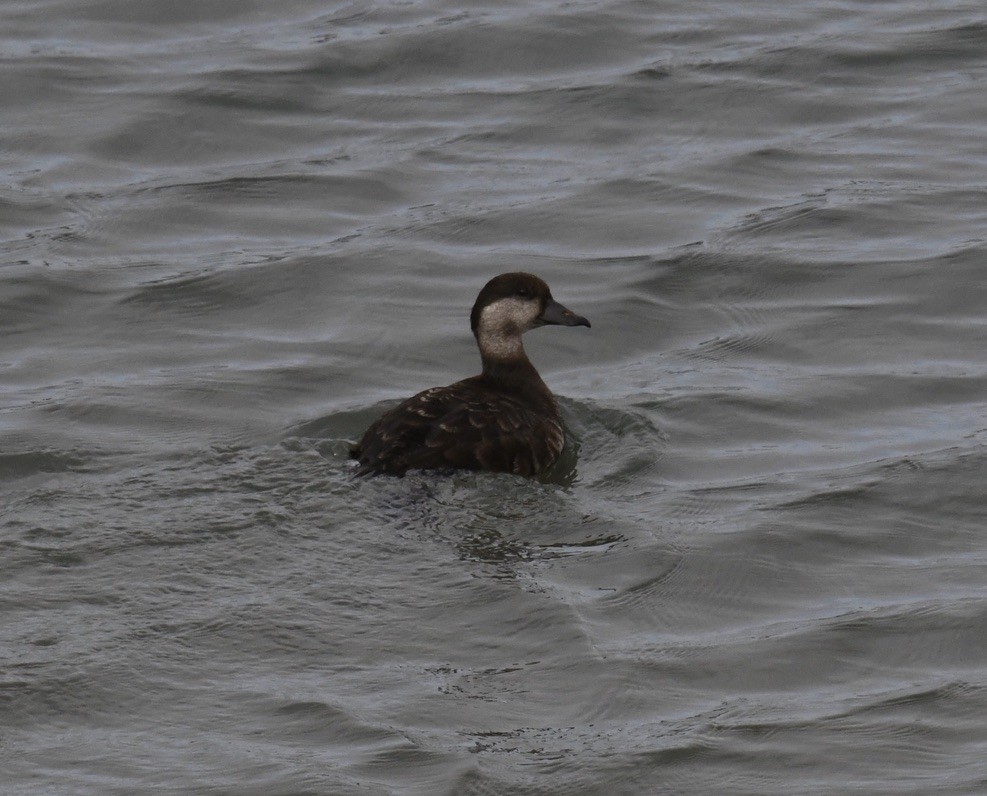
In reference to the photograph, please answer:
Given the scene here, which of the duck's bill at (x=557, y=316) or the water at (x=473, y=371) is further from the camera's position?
the duck's bill at (x=557, y=316)

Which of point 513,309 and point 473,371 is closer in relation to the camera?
point 513,309

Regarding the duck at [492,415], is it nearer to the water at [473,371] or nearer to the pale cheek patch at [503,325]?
the pale cheek patch at [503,325]

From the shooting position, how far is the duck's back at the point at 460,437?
30.3 ft

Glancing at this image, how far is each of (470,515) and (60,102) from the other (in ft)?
29.4

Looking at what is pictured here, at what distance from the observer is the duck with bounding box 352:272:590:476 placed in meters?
9.26

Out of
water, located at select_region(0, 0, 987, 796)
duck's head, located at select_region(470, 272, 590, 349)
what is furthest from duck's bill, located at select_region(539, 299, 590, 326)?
water, located at select_region(0, 0, 987, 796)

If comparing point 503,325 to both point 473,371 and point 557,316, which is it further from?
point 473,371

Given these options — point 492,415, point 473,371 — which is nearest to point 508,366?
point 492,415

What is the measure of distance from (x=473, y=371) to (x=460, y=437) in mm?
2279

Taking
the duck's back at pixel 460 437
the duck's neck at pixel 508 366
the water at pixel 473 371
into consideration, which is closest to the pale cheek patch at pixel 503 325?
the duck's neck at pixel 508 366

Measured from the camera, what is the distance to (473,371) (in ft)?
37.9

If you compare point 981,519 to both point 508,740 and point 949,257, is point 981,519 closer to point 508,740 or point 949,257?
point 508,740

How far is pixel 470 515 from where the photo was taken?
8969 millimetres

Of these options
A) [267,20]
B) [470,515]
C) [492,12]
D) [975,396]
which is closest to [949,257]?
[975,396]
